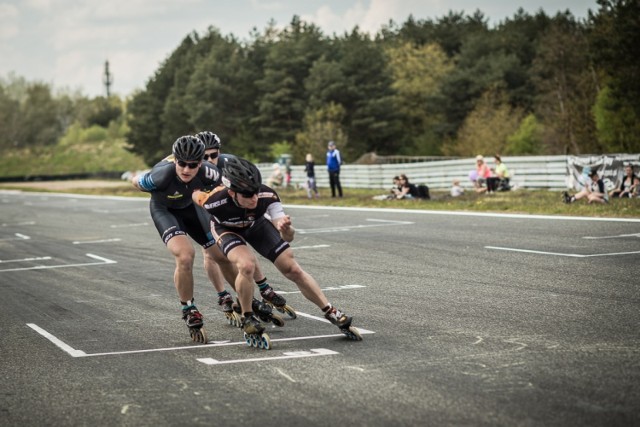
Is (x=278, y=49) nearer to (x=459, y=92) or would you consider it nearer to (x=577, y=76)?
(x=459, y=92)

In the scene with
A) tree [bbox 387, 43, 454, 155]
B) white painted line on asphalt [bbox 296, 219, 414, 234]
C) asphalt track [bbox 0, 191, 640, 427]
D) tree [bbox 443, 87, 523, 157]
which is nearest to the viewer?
asphalt track [bbox 0, 191, 640, 427]

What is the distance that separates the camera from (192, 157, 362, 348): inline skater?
28.8ft

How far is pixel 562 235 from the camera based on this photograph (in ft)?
61.8

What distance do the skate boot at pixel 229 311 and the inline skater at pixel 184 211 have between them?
189 millimetres

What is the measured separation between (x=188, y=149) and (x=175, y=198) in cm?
74

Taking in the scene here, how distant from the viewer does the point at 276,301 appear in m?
10.3

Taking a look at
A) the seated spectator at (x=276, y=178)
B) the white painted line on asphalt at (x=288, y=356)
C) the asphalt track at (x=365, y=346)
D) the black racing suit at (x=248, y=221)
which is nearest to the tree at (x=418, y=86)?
the seated spectator at (x=276, y=178)

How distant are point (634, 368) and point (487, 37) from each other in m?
82.1

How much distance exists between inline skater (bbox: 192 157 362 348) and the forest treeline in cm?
4567

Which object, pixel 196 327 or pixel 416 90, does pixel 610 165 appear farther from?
pixel 416 90

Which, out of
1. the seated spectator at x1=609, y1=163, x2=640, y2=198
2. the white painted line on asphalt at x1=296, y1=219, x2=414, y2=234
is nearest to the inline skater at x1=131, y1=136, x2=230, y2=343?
the white painted line on asphalt at x1=296, y1=219, x2=414, y2=234

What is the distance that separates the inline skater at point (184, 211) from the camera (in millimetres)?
9562

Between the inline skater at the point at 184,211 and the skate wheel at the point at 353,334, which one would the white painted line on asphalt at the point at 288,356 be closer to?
the skate wheel at the point at 353,334

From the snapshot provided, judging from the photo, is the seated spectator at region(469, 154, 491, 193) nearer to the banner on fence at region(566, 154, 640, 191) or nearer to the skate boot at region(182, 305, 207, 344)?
the banner on fence at region(566, 154, 640, 191)
